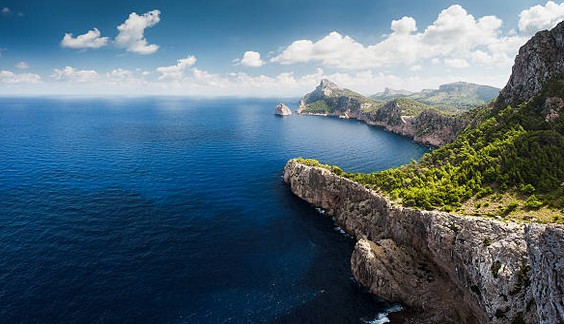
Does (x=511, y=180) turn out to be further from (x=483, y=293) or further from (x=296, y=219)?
(x=296, y=219)

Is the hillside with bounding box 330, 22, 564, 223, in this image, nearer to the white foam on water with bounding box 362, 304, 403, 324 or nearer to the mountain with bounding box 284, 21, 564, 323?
the mountain with bounding box 284, 21, 564, 323

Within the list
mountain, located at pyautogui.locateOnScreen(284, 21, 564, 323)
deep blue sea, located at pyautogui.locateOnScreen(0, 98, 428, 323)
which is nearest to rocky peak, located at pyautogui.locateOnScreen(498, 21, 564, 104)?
mountain, located at pyautogui.locateOnScreen(284, 21, 564, 323)

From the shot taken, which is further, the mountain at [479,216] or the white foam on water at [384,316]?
the white foam on water at [384,316]

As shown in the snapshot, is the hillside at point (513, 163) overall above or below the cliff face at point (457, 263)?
above

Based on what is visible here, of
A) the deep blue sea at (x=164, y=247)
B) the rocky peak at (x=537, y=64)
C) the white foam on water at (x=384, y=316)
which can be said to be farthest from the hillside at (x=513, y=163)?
the deep blue sea at (x=164, y=247)

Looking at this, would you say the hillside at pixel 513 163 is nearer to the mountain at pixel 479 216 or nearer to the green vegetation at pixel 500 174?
the green vegetation at pixel 500 174
